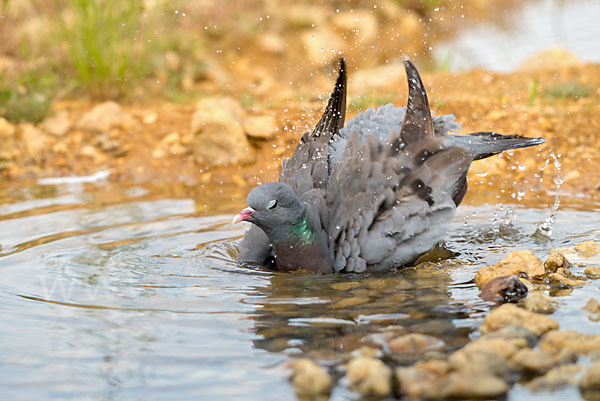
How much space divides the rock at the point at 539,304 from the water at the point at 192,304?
67mm

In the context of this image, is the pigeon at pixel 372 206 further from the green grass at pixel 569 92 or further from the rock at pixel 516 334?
the green grass at pixel 569 92

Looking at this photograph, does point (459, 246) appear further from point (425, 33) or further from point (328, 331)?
point (425, 33)

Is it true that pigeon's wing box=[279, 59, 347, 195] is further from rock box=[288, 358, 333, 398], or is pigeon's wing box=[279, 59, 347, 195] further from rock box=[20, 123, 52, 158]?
rock box=[20, 123, 52, 158]

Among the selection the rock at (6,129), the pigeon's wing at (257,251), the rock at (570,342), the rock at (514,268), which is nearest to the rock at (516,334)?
the rock at (570,342)

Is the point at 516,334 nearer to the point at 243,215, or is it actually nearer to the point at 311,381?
the point at 311,381

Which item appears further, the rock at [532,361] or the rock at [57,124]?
the rock at [57,124]

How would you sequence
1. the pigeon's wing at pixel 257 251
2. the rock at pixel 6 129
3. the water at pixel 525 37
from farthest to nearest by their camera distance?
the water at pixel 525 37 → the rock at pixel 6 129 → the pigeon's wing at pixel 257 251

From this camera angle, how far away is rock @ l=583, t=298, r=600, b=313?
371 cm

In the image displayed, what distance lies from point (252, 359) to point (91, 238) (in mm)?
2370

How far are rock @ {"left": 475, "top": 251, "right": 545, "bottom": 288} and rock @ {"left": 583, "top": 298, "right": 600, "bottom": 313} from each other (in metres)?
0.51

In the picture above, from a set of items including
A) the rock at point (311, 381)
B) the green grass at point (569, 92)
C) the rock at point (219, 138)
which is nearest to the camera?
the rock at point (311, 381)

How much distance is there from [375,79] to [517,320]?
210 inches

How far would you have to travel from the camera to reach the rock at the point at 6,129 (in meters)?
7.36

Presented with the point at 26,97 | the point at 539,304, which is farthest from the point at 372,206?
the point at 26,97
